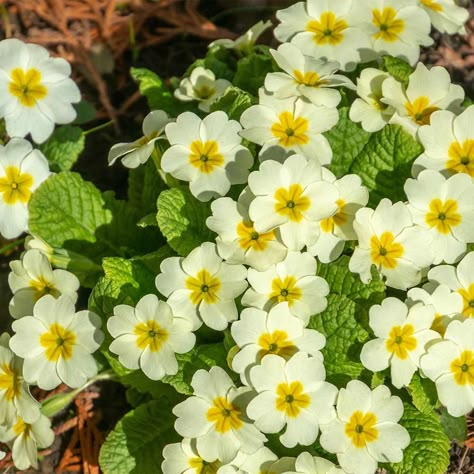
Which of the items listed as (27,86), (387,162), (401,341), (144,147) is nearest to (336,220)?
(387,162)

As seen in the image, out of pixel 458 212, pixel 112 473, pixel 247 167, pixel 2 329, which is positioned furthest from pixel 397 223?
pixel 2 329

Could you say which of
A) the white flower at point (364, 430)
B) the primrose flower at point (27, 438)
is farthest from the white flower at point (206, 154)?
the primrose flower at point (27, 438)

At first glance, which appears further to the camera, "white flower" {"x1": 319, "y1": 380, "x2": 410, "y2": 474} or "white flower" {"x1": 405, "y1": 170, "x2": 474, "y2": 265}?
"white flower" {"x1": 405, "y1": 170, "x2": 474, "y2": 265}

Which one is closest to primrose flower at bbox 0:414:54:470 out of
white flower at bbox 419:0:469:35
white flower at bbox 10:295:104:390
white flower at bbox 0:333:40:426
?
white flower at bbox 0:333:40:426

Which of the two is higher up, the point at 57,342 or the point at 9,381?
the point at 57,342

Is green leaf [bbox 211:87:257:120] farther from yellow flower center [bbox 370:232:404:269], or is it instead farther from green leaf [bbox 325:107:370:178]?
yellow flower center [bbox 370:232:404:269]

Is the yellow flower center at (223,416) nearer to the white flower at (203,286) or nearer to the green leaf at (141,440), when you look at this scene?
the white flower at (203,286)

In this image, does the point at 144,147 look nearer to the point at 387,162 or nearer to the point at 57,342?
the point at 57,342
